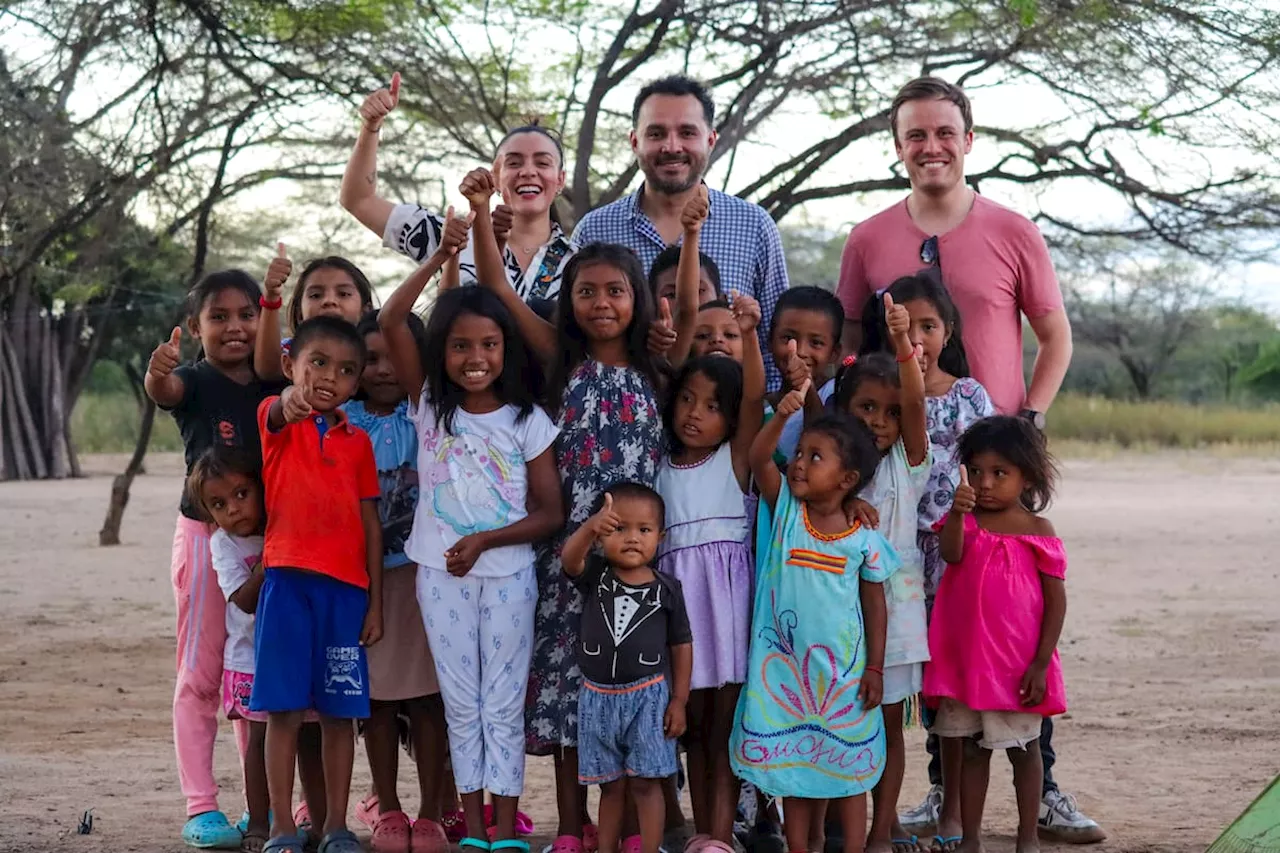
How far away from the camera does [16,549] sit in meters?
13.6

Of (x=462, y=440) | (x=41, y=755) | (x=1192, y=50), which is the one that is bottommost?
(x=41, y=755)

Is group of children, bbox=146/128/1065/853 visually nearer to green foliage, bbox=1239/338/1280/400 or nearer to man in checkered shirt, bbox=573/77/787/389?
man in checkered shirt, bbox=573/77/787/389

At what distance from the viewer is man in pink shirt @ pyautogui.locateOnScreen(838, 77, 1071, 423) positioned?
14.3ft

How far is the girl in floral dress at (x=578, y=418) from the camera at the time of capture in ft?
13.2

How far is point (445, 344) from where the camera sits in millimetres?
4035

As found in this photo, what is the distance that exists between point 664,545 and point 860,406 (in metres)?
0.62

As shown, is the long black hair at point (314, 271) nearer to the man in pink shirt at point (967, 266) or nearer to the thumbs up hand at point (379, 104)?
the thumbs up hand at point (379, 104)

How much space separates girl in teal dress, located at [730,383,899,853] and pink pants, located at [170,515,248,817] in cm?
147

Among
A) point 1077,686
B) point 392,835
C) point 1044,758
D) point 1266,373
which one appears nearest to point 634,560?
point 392,835

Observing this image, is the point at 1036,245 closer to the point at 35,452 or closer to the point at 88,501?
the point at 88,501

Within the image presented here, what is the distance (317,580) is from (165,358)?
27.8 inches

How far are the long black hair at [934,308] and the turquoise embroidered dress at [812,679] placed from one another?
1.98ft

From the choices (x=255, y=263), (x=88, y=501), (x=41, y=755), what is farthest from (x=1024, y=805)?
(x=255, y=263)

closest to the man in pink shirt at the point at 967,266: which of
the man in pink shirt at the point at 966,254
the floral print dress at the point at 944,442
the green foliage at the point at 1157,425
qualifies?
the man in pink shirt at the point at 966,254
